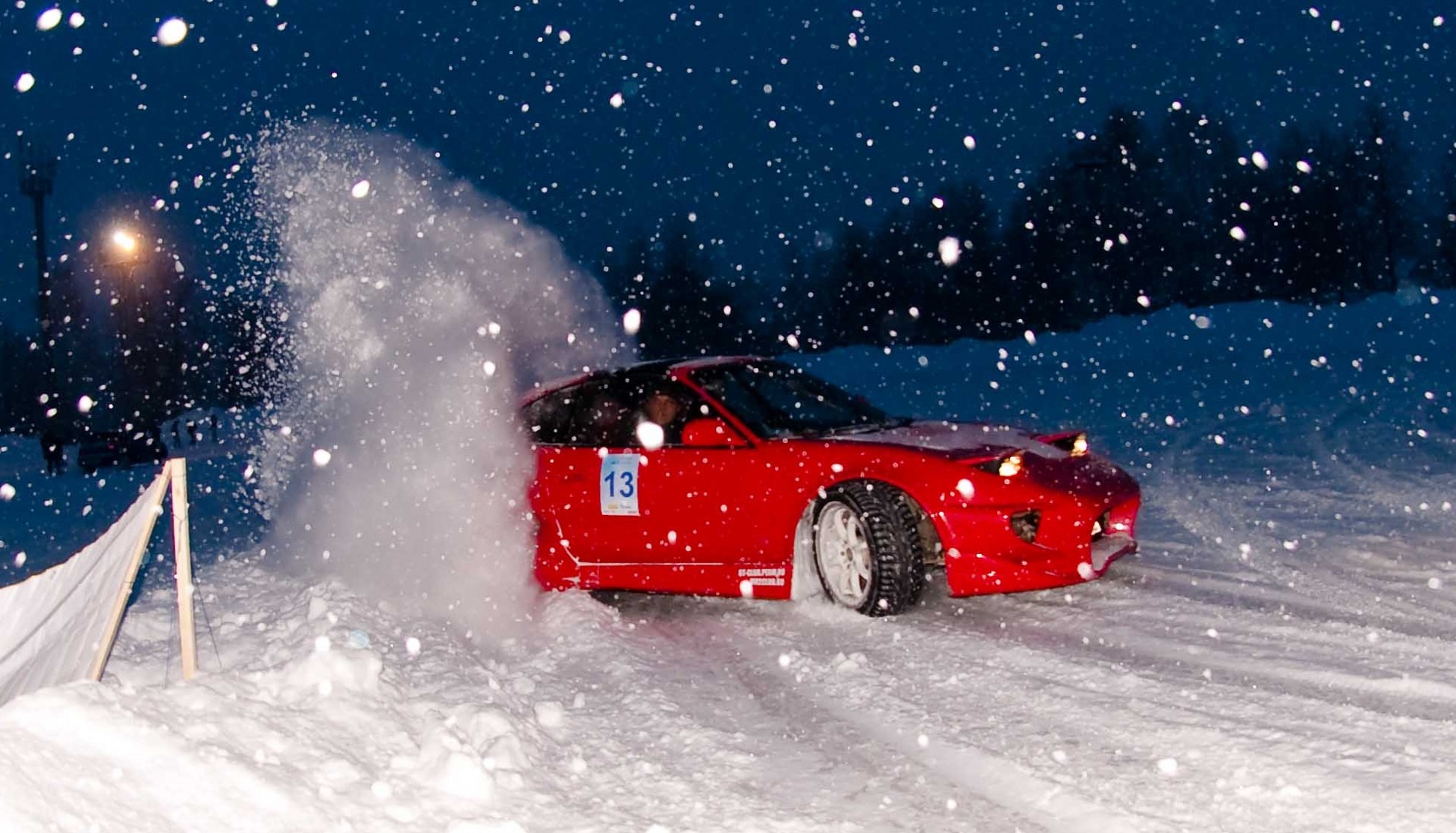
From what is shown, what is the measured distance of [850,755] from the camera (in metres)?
4.04

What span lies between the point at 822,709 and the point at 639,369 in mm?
3013

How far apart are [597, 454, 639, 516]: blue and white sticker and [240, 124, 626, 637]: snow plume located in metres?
0.72

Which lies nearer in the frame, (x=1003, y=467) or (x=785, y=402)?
(x=1003, y=467)

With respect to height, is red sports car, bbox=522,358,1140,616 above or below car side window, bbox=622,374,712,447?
below

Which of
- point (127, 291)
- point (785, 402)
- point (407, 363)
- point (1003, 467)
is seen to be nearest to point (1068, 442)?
point (1003, 467)

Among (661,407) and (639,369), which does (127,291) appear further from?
(661,407)

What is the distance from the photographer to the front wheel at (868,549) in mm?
5727

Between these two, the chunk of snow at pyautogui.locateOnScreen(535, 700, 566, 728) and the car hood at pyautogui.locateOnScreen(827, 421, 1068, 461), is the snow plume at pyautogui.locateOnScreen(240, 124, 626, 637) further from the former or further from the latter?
the car hood at pyautogui.locateOnScreen(827, 421, 1068, 461)

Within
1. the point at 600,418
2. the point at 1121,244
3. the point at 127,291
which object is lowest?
the point at 600,418

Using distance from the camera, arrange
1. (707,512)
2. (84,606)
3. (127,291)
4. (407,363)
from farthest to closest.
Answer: (127,291), (407,363), (707,512), (84,606)

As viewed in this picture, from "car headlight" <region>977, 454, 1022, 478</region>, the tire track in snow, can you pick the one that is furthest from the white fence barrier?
"car headlight" <region>977, 454, 1022, 478</region>

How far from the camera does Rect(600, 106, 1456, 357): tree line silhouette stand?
56094mm

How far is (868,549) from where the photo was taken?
5.86m

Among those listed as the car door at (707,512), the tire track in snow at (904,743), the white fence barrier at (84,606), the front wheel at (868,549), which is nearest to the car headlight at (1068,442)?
the front wheel at (868,549)
